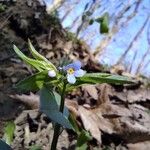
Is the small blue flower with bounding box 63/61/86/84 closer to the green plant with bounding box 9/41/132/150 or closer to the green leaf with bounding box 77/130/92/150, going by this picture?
the green plant with bounding box 9/41/132/150

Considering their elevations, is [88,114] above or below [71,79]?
below

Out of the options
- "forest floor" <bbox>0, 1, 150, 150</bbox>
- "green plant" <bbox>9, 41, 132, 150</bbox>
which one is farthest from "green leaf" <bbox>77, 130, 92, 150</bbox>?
"green plant" <bbox>9, 41, 132, 150</bbox>

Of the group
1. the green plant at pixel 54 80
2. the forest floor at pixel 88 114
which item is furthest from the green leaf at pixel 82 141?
the green plant at pixel 54 80

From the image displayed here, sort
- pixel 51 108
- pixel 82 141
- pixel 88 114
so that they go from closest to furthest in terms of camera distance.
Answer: pixel 51 108 < pixel 82 141 < pixel 88 114

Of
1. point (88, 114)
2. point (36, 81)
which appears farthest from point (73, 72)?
point (88, 114)

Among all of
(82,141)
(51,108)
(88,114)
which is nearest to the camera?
(51,108)

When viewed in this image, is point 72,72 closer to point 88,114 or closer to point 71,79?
point 71,79

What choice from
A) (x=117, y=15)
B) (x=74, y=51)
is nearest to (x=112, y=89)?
(x=74, y=51)
